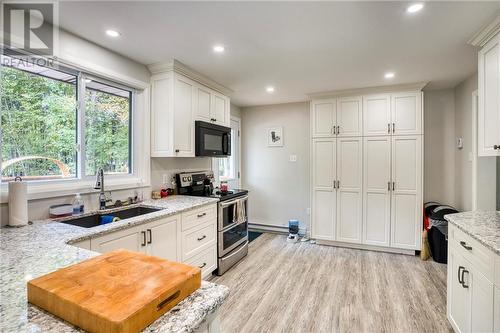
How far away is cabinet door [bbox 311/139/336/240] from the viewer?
13.2 ft

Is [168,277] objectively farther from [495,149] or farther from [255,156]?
[255,156]

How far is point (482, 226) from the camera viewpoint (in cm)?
175

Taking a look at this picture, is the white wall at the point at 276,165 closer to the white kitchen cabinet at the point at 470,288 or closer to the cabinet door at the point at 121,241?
the white kitchen cabinet at the point at 470,288

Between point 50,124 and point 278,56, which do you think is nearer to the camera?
point 50,124

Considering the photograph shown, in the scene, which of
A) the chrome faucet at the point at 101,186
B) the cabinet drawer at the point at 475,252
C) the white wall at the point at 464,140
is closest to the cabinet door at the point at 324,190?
the white wall at the point at 464,140

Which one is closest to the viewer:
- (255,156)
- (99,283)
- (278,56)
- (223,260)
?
(99,283)

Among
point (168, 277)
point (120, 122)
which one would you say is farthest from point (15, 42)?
point (168, 277)

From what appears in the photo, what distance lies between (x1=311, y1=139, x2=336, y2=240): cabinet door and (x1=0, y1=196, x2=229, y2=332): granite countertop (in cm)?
277

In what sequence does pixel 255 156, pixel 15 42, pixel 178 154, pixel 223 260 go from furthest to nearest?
1. pixel 255 156
2. pixel 223 260
3. pixel 178 154
4. pixel 15 42

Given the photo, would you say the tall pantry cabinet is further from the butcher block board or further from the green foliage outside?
the butcher block board

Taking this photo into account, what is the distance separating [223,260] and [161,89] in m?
2.11

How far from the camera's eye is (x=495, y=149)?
1.94 meters

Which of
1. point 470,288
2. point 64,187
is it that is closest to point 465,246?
point 470,288

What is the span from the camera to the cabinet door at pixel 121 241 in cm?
170
